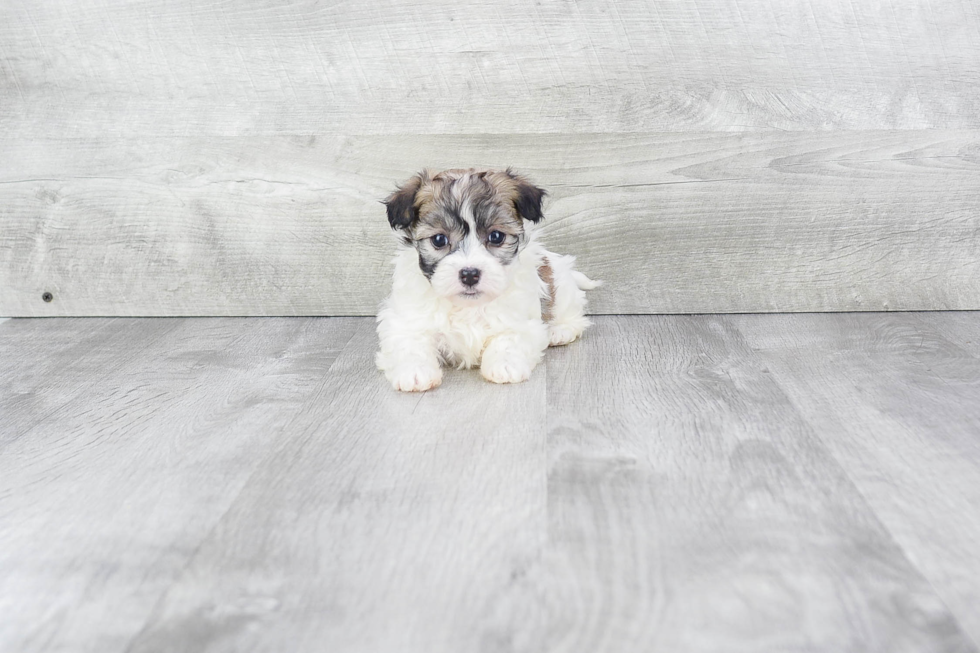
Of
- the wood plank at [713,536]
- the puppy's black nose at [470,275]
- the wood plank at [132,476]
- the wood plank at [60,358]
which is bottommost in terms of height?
the wood plank at [60,358]

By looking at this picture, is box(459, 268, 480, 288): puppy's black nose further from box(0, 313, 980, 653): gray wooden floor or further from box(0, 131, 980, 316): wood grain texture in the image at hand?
box(0, 131, 980, 316): wood grain texture

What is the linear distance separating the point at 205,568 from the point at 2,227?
231 centimetres

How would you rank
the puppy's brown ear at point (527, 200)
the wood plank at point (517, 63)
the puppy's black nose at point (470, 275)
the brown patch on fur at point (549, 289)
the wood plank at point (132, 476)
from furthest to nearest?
the wood plank at point (517, 63), the brown patch on fur at point (549, 289), the puppy's brown ear at point (527, 200), the puppy's black nose at point (470, 275), the wood plank at point (132, 476)

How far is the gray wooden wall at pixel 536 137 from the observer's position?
2.68 m

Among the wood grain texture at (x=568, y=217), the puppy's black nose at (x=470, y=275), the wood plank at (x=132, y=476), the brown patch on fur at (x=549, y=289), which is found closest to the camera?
the wood plank at (x=132, y=476)

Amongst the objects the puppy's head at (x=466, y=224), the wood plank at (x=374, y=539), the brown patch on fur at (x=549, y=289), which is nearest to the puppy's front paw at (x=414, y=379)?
the wood plank at (x=374, y=539)

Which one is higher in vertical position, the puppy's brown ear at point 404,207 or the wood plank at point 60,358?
the puppy's brown ear at point 404,207

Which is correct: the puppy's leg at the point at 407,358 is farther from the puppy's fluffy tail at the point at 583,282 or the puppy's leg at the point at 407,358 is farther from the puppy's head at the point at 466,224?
the puppy's fluffy tail at the point at 583,282

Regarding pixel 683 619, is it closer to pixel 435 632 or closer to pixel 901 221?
pixel 435 632

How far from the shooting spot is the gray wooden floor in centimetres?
123

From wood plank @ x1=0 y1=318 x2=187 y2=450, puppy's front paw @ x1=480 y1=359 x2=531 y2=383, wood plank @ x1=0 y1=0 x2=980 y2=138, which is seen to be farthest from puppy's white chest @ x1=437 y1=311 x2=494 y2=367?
wood plank @ x1=0 y1=318 x2=187 y2=450

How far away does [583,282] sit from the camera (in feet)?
9.27

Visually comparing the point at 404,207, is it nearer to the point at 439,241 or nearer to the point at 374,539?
the point at 439,241

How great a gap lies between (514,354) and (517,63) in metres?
1.06
